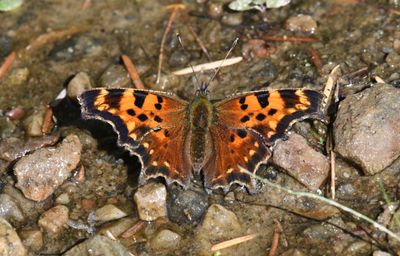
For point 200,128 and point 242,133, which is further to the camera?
point 200,128

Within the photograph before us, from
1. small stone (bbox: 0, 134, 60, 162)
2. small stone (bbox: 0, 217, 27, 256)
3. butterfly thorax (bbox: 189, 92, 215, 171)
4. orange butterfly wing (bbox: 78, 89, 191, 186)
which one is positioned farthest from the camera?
small stone (bbox: 0, 134, 60, 162)

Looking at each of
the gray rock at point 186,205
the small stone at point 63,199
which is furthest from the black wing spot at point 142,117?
the small stone at point 63,199

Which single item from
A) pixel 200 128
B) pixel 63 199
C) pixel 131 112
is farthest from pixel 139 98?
pixel 63 199

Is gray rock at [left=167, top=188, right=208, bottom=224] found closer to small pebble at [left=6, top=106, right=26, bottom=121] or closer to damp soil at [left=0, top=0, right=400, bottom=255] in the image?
damp soil at [left=0, top=0, right=400, bottom=255]

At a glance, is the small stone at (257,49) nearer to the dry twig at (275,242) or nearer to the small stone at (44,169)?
the dry twig at (275,242)

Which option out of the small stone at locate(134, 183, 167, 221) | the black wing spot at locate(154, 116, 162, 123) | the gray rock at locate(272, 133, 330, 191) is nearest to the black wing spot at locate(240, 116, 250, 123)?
the gray rock at locate(272, 133, 330, 191)

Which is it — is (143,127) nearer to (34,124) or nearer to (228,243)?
(228,243)
